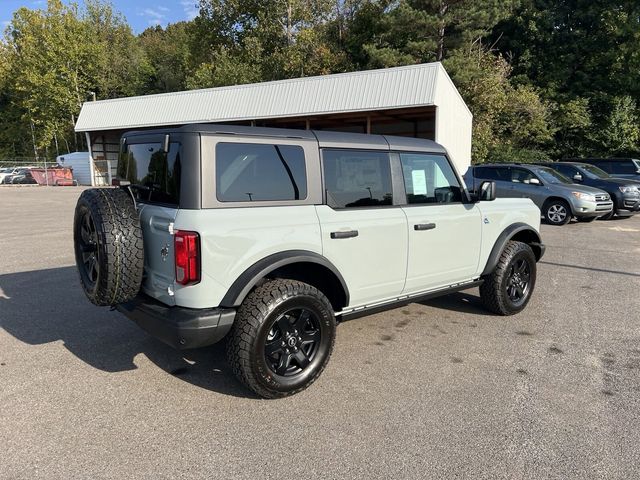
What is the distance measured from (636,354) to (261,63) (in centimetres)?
4259

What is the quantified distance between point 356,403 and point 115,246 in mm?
1983

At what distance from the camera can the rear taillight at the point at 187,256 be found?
114 inches

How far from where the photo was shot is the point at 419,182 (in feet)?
13.9

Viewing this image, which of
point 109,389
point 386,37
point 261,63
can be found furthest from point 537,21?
point 109,389

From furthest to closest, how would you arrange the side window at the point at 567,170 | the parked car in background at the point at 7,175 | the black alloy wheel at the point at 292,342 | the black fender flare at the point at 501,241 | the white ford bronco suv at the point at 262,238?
the parked car in background at the point at 7,175 < the side window at the point at 567,170 < the black fender flare at the point at 501,241 < the black alloy wheel at the point at 292,342 < the white ford bronco suv at the point at 262,238

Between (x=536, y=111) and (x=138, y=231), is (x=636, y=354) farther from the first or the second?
(x=536, y=111)

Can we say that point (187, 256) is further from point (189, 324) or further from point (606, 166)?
point (606, 166)

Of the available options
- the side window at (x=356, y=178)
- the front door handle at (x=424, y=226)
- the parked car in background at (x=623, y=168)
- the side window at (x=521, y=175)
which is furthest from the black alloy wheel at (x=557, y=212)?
the side window at (x=356, y=178)

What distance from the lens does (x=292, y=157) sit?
3.45 metres

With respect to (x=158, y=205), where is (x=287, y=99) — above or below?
above

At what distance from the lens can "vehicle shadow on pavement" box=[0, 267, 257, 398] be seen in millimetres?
3730

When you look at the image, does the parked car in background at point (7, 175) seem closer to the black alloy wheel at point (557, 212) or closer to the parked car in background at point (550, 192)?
the parked car in background at point (550, 192)

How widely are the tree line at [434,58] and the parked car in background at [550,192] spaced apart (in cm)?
1534

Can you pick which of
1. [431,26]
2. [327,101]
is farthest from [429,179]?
[431,26]
